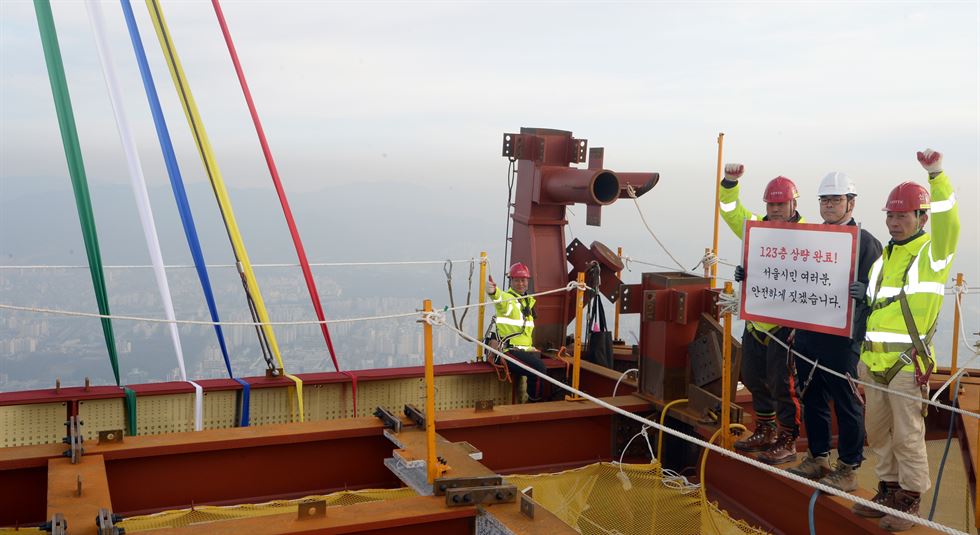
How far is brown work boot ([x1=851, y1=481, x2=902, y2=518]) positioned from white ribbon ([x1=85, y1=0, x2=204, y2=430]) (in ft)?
17.0

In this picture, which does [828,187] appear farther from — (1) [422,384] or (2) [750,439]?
(1) [422,384]

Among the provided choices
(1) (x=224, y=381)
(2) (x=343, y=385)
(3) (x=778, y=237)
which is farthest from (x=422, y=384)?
(3) (x=778, y=237)

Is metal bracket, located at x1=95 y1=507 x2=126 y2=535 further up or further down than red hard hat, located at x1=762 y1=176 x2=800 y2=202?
further down

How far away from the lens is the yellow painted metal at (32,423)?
686cm

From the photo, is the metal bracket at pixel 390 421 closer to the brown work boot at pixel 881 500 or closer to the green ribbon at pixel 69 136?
the green ribbon at pixel 69 136

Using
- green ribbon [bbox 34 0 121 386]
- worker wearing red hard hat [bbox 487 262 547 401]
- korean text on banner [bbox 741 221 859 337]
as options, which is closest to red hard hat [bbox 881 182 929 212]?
korean text on banner [bbox 741 221 859 337]

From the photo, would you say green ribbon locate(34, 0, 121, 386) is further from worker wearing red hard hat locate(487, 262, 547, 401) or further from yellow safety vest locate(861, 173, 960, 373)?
yellow safety vest locate(861, 173, 960, 373)

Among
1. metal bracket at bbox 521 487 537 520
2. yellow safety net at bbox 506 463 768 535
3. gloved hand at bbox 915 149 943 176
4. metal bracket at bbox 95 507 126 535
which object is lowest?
yellow safety net at bbox 506 463 768 535

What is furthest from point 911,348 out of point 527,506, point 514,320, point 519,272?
point 519,272

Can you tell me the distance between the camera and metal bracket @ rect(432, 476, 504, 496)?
16.0 feet

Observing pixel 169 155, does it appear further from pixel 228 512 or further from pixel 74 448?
pixel 228 512

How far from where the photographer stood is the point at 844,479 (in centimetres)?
529

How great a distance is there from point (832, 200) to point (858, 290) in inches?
24.2

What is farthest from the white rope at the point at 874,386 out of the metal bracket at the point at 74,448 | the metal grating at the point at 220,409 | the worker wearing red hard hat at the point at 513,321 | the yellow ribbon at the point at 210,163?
the metal grating at the point at 220,409
